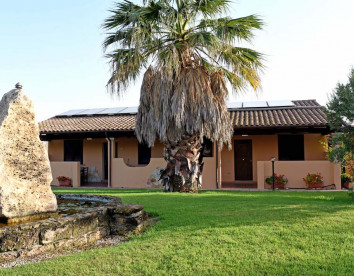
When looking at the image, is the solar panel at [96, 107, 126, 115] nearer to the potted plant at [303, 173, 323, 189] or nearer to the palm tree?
the palm tree

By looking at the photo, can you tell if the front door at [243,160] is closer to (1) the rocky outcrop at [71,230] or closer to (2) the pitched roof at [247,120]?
(2) the pitched roof at [247,120]

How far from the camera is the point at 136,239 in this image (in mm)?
5086

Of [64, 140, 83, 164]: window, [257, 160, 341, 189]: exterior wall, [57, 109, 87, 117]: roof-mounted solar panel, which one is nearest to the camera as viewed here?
[257, 160, 341, 189]: exterior wall

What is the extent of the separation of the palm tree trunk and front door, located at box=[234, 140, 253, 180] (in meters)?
5.87

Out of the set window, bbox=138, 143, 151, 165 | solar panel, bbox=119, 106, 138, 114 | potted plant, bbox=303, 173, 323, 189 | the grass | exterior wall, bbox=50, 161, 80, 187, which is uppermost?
solar panel, bbox=119, 106, 138, 114

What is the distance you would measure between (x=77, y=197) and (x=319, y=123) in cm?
1007

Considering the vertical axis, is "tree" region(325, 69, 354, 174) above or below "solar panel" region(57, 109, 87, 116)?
below

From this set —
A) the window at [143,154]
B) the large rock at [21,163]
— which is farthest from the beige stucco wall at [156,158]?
the large rock at [21,163]

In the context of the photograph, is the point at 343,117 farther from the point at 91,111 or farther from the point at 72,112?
the point at 72,112

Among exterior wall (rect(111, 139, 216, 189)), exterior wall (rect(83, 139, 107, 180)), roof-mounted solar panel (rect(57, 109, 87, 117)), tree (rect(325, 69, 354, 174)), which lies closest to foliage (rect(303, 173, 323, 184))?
exterior wall (rect(111, 139, 216, 189))

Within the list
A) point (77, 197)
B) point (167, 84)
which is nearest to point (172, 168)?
point (167, 84)

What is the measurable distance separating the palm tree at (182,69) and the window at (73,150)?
840 cm

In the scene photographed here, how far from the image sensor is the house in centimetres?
1355

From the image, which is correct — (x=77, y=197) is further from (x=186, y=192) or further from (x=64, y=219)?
(x=186, y=192)
